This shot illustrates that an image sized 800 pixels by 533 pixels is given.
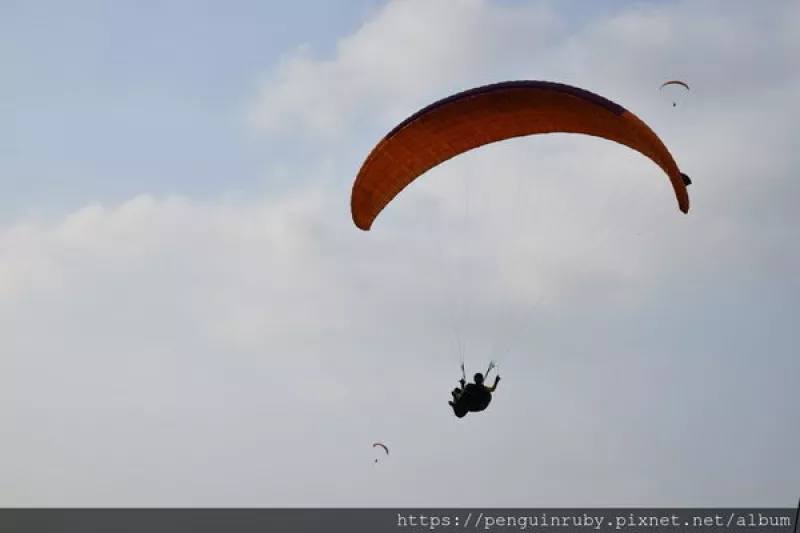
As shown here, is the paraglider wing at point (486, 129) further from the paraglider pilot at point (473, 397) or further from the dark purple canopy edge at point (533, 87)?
the paraglider pilot at point (473, 397)

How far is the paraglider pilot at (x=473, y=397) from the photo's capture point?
70.3 feet

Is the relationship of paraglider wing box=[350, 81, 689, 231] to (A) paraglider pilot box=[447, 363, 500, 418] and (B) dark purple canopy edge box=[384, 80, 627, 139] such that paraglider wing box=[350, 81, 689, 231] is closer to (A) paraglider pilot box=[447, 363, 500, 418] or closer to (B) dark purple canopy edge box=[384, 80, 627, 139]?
(B) dark purple canopy edge box=[384, 80, 627, 139]

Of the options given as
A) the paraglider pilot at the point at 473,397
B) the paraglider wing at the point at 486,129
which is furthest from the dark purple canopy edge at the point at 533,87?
the paraglider pilot at the point at 473,397

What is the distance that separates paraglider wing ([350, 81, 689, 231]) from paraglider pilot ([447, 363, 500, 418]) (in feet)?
16.4

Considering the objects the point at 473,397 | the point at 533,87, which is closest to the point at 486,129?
the point at 533,87

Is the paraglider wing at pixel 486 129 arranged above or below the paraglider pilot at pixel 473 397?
above

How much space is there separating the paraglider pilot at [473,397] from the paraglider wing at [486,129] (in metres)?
4.98

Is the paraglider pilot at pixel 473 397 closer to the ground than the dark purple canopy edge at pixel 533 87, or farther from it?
closer to the ground
